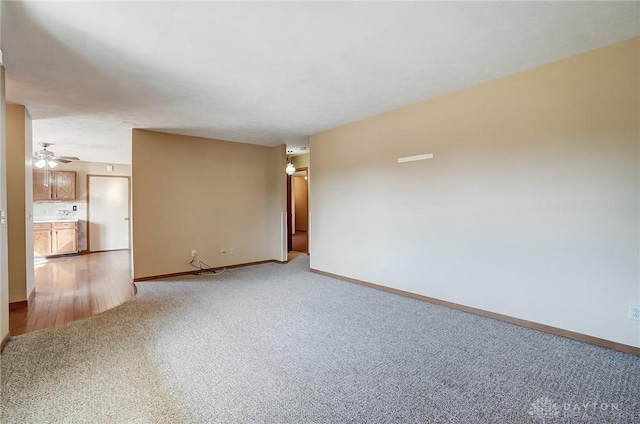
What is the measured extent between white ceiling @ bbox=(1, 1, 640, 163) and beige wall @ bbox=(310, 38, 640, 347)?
0.30 m

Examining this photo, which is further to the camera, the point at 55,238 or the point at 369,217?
the point at 55,238

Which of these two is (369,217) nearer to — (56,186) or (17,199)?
(17,199)

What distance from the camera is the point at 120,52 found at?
2355 mm

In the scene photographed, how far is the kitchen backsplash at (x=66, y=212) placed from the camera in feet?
23.6

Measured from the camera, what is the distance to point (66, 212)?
7316 millimetres

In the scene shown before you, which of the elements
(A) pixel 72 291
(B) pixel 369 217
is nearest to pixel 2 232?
(A) pixel 72 291

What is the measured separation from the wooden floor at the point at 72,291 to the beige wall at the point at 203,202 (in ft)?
2.15

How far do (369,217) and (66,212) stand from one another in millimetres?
7695

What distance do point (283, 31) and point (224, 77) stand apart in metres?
1.00

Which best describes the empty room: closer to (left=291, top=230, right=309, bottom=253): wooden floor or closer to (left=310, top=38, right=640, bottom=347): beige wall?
(left=310, top=38, right=640, bottom=347): beige wall

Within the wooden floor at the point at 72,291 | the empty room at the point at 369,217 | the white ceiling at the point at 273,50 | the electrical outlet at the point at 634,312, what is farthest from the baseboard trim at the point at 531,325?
the wooden floor at the point at 72,291

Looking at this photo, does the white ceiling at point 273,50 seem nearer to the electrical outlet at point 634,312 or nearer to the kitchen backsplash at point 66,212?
the electrical outlet at point 634,312

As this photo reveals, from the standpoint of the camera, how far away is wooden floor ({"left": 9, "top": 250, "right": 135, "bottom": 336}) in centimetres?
315

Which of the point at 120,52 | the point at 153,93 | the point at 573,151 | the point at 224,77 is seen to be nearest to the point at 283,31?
the point at 224,77
